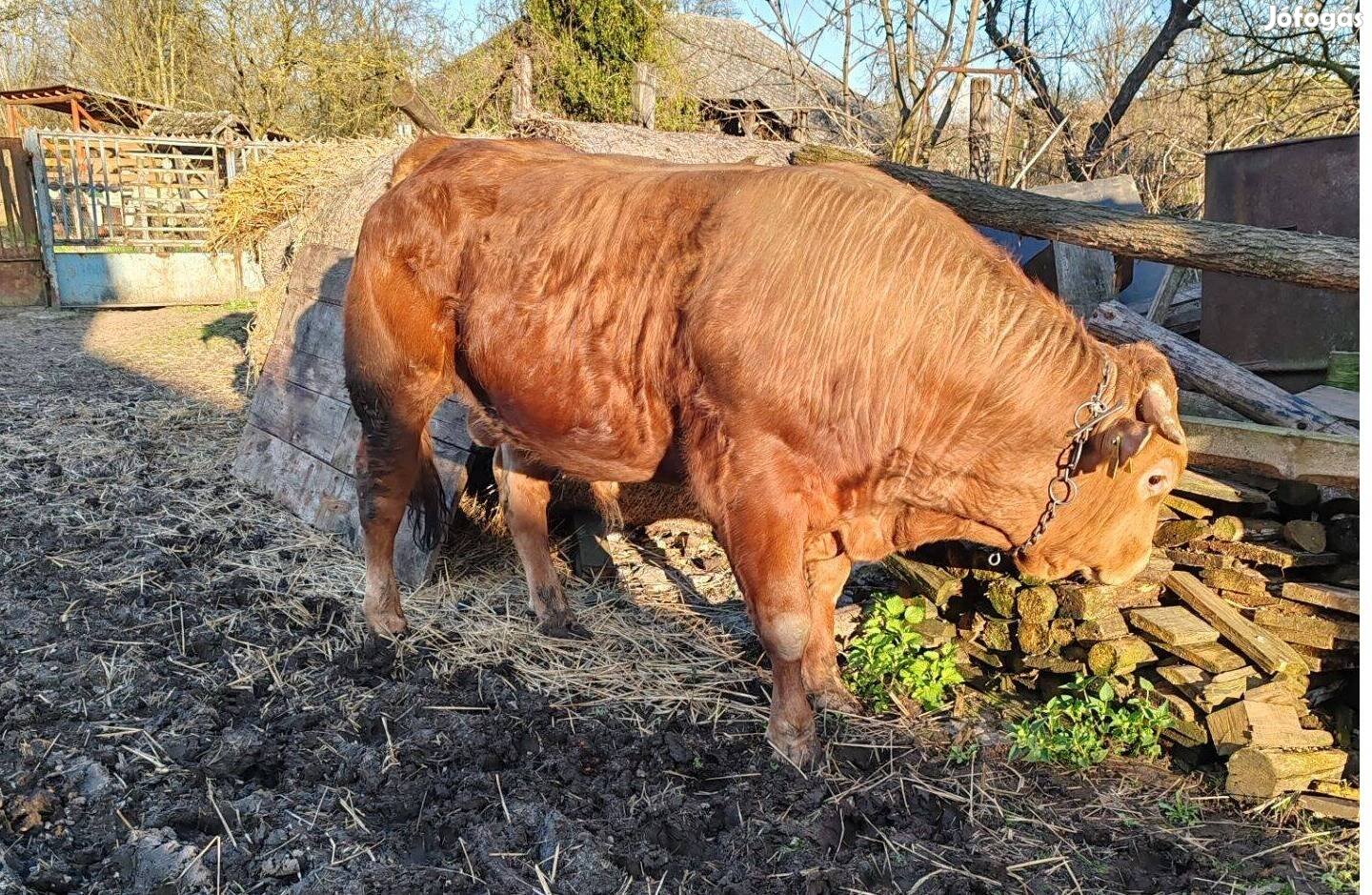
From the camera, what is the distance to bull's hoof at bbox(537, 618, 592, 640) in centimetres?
446

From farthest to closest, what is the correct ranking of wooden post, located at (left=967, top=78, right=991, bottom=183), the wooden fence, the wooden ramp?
1. the wooden fence
2. wooden post, located at (left=967, top=78, right=991, bottom=183)
3. the wooden ramp

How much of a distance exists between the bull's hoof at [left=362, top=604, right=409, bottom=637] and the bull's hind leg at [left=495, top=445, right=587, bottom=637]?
0.61m

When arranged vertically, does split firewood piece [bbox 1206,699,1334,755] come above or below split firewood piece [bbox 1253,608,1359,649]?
below

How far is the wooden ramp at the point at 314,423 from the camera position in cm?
527

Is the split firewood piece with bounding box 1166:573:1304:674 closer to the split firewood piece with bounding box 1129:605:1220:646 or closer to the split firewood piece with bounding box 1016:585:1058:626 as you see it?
the split firewood piece with bounding box 1129:605:1220:646

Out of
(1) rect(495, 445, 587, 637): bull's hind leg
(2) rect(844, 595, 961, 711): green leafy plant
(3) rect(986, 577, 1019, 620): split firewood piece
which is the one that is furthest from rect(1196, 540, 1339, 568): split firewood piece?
(1) rect(495, 445, 587, 637): bull's hind leg

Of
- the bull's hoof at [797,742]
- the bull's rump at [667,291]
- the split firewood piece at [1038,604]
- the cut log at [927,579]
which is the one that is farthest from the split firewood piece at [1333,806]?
the bull's rump at [667,291]

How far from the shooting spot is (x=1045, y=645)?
3.72 meters

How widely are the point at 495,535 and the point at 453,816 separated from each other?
2.51 metres

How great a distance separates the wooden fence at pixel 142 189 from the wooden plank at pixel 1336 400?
14652 mm

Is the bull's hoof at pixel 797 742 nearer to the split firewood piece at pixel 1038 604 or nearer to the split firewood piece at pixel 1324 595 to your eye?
the split firewood piece at pixel 1038 604

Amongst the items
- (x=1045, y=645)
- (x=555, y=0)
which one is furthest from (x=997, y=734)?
(x=555, y=0)

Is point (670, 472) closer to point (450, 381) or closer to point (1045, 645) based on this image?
point (450, 381)

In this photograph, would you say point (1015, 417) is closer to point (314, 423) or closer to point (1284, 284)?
point (1284, 284)
